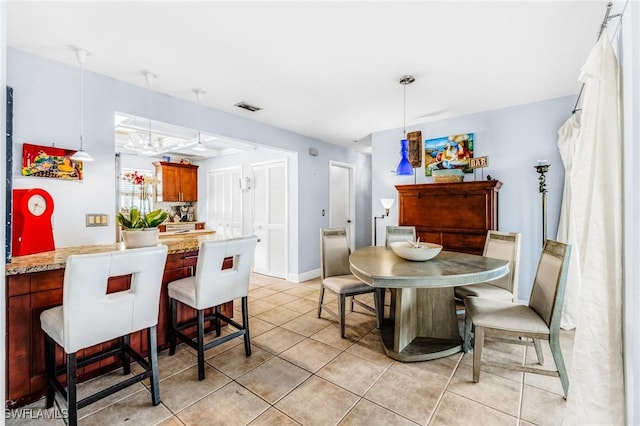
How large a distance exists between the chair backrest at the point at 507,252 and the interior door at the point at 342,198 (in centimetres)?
296

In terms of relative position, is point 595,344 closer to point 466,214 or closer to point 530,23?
point 530,23

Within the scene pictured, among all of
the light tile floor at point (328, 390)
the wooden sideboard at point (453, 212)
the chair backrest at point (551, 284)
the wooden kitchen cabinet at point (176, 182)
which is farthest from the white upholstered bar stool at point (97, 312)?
the wooden kitchen cabinet at point (176, 182)

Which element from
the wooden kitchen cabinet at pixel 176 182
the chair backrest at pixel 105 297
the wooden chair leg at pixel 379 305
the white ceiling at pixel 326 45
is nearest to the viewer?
the chair backrest at pixel 105 297

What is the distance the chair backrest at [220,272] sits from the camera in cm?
213

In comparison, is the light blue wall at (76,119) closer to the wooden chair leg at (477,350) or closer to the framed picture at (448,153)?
the framed picture at (448,153)

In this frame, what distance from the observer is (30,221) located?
2137mm

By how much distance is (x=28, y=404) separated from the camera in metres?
1.84

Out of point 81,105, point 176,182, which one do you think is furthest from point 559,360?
point 176,182

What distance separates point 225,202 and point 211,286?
4.22 metres

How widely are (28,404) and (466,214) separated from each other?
4144mm

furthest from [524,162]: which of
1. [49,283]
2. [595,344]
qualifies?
[49,283]

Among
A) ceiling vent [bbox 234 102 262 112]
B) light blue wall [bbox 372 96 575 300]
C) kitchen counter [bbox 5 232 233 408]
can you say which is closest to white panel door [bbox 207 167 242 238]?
ceiling vent [bbox 234 102 262 112]

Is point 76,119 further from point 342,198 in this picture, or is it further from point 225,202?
point 342,198

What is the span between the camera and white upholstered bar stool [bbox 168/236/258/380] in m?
2.13
